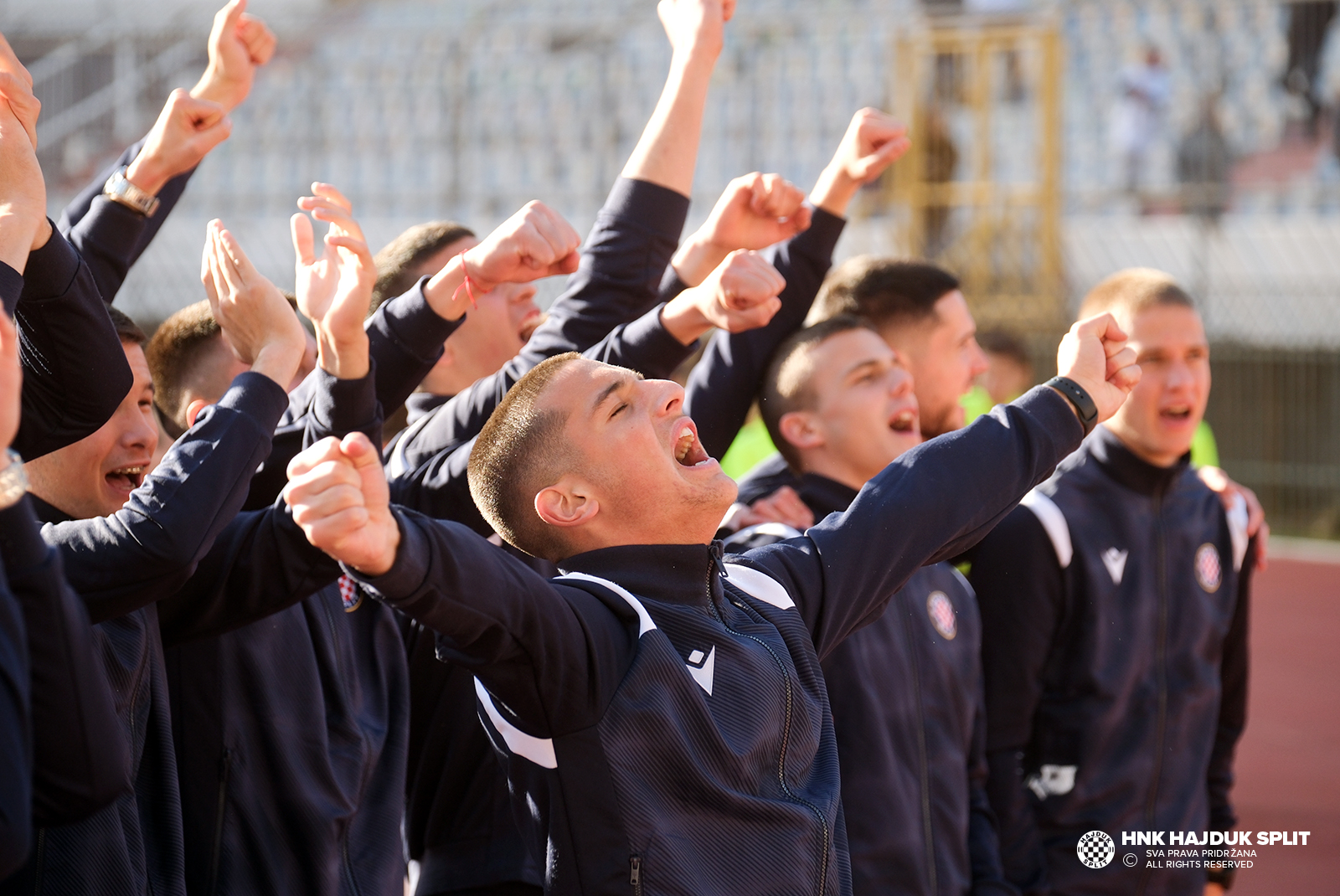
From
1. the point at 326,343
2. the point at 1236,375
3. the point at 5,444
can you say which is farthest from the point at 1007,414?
the point at 1236,375

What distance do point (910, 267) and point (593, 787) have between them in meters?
2.06

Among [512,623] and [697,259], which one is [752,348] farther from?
[512,623]

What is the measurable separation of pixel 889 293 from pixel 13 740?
2505 millimetres

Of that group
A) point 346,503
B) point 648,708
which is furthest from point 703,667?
point 346,503

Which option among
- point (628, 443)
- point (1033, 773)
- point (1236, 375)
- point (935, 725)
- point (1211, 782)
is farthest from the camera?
point (1236, 375)

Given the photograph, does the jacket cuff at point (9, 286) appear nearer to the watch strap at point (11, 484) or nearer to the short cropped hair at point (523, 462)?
the watch strap at point (11, 484)

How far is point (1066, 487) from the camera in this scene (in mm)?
3467

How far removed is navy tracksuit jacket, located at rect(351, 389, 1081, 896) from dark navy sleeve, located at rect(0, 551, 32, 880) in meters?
0.37

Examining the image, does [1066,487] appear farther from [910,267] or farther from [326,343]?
[326,343]

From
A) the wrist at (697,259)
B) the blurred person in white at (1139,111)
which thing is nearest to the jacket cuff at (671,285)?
the wrist at (697,259)

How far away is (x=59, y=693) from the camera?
1.64 m

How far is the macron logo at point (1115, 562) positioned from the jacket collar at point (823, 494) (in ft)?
2.16

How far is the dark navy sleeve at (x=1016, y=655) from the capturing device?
123 inches

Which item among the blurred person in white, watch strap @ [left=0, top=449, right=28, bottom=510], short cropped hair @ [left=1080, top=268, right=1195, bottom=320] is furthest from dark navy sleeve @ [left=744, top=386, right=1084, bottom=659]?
the blurred person in white
